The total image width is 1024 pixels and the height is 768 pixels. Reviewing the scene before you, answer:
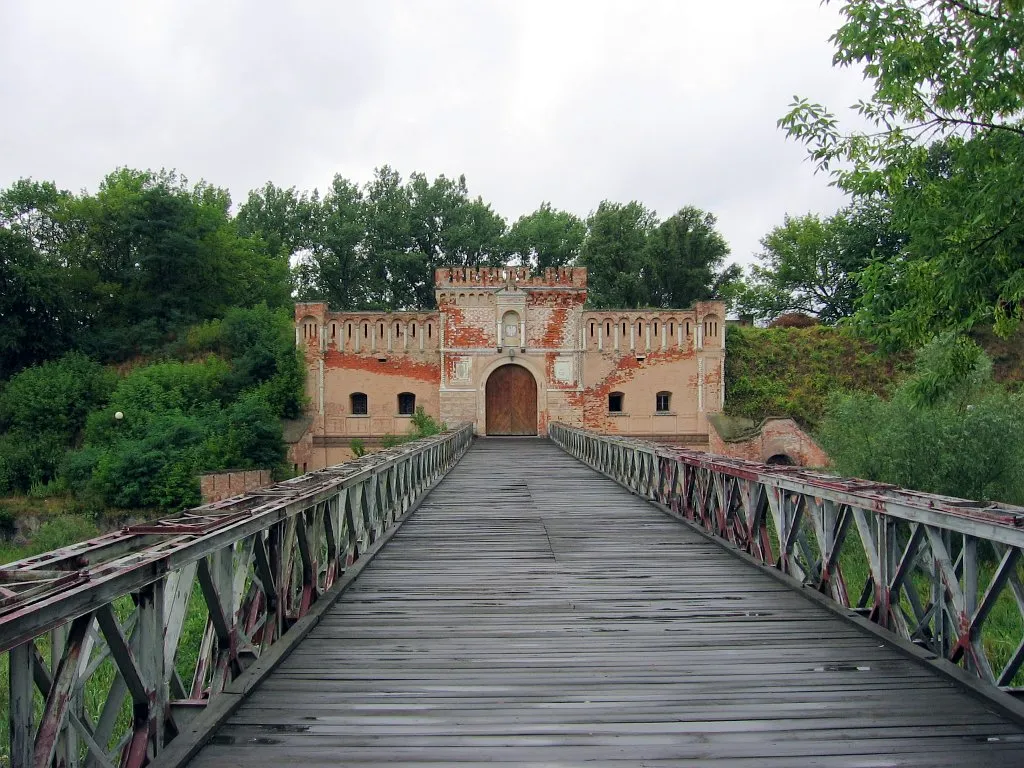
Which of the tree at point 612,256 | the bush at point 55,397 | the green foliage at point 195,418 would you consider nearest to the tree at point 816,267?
the tree at point 612,256

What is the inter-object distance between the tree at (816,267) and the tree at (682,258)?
2954mm

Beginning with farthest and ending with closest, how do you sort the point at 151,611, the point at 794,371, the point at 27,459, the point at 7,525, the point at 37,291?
the point at 794,371 → the point at 37,291 → the point at 27,459 → the point at 7,525 → the point at 151,611

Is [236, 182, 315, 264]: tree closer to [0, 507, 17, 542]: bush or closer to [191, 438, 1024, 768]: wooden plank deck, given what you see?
[0, 507, 17, 542]: bush

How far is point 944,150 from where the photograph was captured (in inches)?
341

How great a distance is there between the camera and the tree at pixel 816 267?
35094mm

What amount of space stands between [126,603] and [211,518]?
36.7 ft

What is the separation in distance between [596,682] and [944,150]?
7.56 meters

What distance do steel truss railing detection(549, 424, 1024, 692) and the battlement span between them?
1779cm

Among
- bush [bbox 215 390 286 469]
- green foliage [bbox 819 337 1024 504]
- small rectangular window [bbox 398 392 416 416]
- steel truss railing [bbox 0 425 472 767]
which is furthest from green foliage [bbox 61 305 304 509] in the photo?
steel truss railing [bbox 0 425 472 767]

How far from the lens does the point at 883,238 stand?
34.7 m

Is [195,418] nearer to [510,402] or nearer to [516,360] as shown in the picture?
[510,402]

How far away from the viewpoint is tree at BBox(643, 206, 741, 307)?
1428 inches

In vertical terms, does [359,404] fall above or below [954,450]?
above

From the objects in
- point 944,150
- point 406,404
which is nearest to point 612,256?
point 406,404
